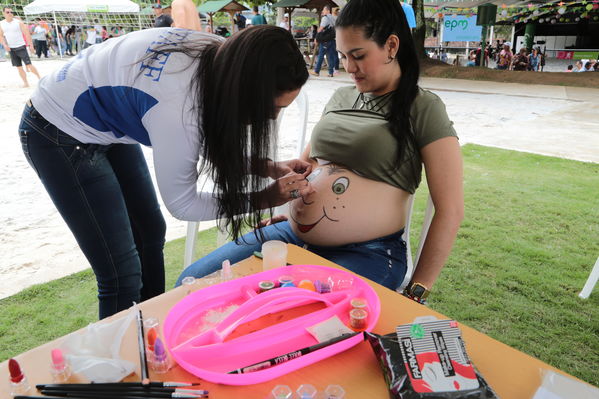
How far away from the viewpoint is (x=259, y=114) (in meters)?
1.09

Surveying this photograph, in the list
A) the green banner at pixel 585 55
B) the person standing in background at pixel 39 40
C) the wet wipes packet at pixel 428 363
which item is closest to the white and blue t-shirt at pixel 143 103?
the wet wipes packet at pixel 428 363

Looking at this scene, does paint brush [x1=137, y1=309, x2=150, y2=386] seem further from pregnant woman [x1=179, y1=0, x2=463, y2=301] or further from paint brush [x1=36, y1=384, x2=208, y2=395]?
pregnant woman [x1=179, y1=0, x2=463, y2=301]

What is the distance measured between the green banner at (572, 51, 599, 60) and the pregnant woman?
749 inches

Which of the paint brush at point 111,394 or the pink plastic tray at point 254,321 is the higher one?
the paint brush at point 111,394

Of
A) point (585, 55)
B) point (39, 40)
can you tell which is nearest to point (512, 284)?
point (585, 55)

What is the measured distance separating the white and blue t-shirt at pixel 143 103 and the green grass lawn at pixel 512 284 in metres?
1.24

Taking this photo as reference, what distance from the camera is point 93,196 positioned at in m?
1.39

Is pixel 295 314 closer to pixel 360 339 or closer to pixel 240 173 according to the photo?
pixel 360 339

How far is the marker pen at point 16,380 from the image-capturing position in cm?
76

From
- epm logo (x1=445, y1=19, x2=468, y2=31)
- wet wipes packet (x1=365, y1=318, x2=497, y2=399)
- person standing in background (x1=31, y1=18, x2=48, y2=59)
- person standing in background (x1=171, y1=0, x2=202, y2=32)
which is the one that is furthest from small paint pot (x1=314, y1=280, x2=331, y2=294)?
person standing in background (x1=31, y1=18, x2=48, y2=59)

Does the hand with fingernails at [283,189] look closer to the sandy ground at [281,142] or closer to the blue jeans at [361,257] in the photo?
the sandy ground at [281,142]

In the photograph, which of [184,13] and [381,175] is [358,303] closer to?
[381,175]

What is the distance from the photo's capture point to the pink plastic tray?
2.85 feet

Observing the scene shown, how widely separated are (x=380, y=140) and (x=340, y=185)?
224mm
